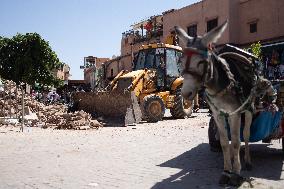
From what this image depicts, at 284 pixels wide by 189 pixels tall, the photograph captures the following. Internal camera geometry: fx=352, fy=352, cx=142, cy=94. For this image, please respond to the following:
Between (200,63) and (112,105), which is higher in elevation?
(200,63)

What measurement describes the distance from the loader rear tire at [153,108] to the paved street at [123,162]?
3340 millimetres

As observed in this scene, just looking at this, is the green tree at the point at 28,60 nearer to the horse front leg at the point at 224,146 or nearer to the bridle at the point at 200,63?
the horse front leg at the point at 224,146

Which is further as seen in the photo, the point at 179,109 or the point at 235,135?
the point at 179,109

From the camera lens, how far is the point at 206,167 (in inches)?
241

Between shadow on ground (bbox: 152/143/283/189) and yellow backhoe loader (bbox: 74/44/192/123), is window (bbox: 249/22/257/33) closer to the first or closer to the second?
yellow backhoe loader (bbox: 74/44/192/123)

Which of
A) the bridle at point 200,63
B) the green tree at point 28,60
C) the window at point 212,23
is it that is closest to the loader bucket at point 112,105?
the bridle at point 200,63

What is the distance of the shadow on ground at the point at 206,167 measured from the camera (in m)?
5.13

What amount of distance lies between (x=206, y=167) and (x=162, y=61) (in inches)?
374

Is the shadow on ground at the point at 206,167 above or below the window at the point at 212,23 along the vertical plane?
below

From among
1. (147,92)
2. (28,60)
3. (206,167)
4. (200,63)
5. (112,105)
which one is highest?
(28,60)

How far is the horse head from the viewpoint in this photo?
165 inches

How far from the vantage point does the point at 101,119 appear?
14.4 meters

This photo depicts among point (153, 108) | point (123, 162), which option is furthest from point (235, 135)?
point (153, 108)

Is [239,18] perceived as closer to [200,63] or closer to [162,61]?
[162,61]
